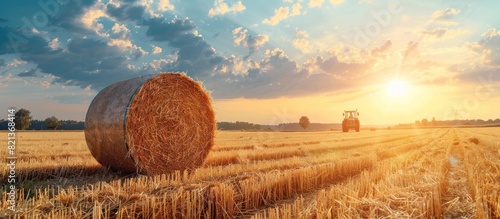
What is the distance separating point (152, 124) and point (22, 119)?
76.3 m

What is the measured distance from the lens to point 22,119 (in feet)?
240

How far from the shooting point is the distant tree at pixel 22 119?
237ft

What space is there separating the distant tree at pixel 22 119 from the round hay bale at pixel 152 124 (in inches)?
2927

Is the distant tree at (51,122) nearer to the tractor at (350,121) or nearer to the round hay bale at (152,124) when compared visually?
the tractor at (350,121)

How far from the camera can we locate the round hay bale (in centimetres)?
839

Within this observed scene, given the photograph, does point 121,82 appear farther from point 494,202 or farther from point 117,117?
point 494,202

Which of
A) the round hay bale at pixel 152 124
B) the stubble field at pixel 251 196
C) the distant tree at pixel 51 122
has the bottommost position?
the stubble field at pixel 251 196

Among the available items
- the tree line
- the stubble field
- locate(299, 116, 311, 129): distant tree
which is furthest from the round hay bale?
locate(299, 116, 311, 129): distant tree

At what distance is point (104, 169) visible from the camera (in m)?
9.17

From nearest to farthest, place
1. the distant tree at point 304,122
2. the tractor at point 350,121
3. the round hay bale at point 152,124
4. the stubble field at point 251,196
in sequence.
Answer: the stubble field at point 251,196, the round hay bale at point 152,124, the tractor at point 350,121, the distant tree at point 304,122

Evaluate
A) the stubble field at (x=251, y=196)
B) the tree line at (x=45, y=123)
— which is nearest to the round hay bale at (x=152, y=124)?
the stubble field at (x=251, y=196)

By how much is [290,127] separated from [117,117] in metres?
105

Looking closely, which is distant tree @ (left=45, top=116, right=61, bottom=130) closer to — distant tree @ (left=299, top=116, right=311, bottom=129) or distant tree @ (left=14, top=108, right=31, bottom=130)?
distant tree @ (left=14, top=108, right=31, bottom=130)

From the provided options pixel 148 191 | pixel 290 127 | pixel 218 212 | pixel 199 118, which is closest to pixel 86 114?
pixel 199 118
